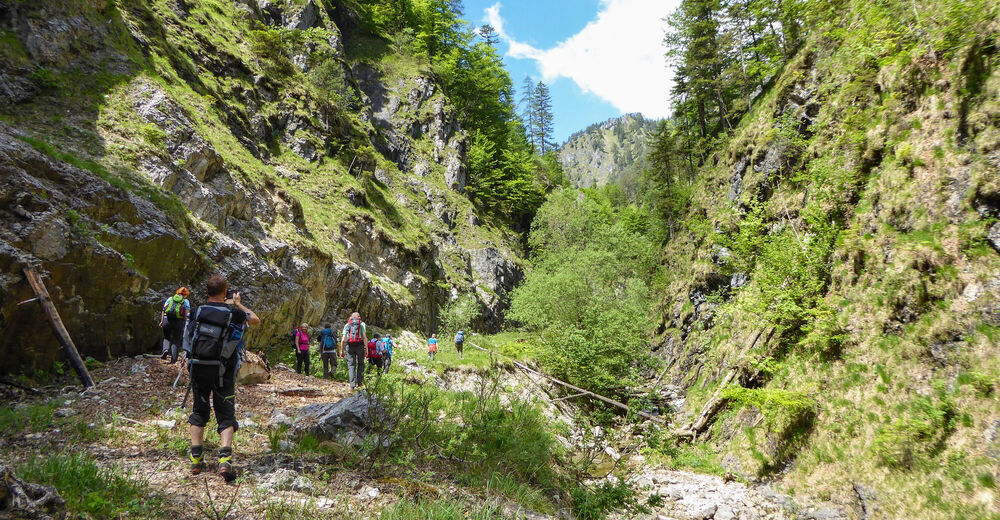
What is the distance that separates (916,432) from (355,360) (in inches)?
459

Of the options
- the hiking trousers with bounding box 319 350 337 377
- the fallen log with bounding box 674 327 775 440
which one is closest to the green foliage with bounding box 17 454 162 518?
the hiking trousers with bounding box 319 350 337 377

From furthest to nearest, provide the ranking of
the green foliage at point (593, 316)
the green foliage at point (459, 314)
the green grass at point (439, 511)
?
the green foliage at point (459, 314), the green foliage at point (593, 316), the green grass at point (439, 511)

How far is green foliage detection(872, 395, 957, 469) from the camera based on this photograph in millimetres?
6570

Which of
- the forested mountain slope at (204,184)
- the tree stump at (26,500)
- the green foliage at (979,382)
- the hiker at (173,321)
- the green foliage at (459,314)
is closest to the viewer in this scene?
the tree stump at (26,500)

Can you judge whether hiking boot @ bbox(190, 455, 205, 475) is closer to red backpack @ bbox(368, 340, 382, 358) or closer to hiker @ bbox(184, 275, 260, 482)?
hiker @ bbox(184, 275, 260, 482)

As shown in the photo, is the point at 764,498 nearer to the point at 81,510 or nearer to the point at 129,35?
the point at 81,510

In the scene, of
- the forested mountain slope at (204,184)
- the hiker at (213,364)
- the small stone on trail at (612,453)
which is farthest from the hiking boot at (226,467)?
the small stone on trail at (612,453)

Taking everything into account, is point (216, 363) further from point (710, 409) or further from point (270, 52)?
point (270, 52)

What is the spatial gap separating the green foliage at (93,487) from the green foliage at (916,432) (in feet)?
33.7

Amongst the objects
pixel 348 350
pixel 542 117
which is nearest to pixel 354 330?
pixel 348 350

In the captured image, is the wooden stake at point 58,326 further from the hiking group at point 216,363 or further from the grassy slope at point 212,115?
the hiking group at point 216,363

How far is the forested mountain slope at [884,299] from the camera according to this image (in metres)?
6.65

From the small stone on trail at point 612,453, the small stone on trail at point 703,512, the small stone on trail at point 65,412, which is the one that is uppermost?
the small stone on trail at point 65,412

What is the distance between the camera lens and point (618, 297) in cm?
2488
